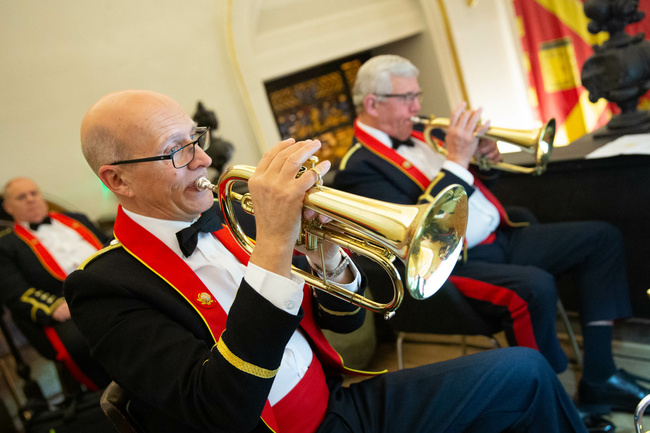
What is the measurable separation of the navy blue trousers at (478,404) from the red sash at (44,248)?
2.21 m

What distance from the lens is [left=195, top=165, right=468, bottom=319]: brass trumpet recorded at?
0.99 meters

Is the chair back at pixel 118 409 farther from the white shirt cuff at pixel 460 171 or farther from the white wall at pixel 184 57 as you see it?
the white wall at pixel 184 57

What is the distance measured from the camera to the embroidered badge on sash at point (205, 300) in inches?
45.9

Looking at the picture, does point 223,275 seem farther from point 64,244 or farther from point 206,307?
point 64,244

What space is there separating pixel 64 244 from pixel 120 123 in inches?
82.6

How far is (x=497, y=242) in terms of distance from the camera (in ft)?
7.33

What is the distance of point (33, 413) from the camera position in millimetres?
1956

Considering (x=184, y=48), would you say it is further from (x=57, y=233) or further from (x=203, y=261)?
(x=203, y=261)

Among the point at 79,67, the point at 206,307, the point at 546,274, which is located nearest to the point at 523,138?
the point at 546,274

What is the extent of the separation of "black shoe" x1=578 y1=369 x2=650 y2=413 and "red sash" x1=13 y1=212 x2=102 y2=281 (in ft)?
8.51

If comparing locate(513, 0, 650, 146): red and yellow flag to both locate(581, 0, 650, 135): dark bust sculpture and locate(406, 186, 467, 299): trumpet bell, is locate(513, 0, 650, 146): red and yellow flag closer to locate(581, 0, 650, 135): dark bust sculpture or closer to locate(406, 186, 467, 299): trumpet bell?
locate(581, 0, 650, 135): dark bust sculpture

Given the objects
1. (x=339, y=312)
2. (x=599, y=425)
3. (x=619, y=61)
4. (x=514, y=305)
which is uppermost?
(x=619, y=61)

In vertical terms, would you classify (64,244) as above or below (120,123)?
below

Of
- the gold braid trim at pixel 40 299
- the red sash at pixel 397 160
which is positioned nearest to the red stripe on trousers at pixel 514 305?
the red sash at pixel 397 160
